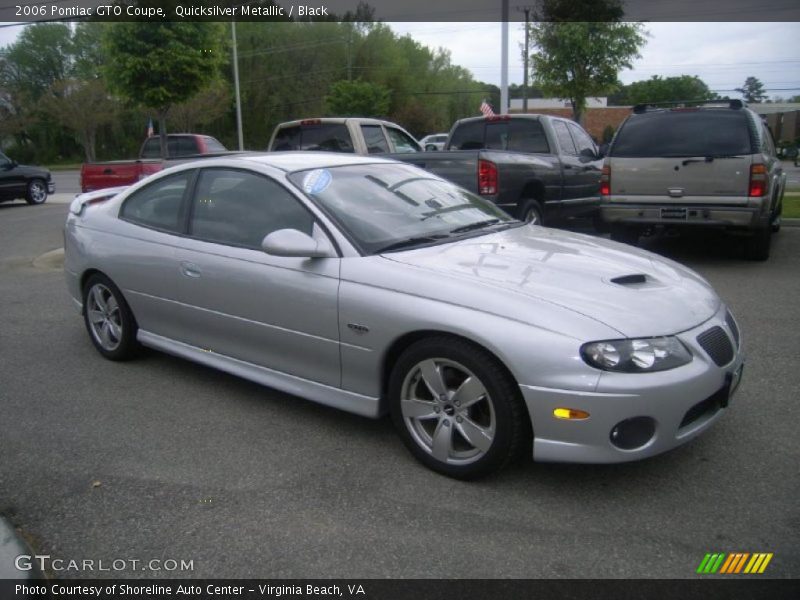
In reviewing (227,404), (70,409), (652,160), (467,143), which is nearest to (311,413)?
(227,404)

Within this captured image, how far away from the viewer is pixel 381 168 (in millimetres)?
4672

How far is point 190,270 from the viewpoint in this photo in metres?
4.44

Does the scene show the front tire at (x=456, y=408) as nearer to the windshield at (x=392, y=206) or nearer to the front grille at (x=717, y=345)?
the windshield at (x=392, y=206)

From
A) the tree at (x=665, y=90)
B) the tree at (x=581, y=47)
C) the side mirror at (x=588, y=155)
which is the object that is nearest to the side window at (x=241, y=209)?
the side mirror at (x=588, y=155)

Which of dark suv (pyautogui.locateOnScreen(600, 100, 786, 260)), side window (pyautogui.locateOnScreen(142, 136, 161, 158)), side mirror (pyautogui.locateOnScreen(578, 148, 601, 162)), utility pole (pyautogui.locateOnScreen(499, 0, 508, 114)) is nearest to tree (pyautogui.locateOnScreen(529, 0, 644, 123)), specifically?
utility pole (pyautogui.locateOnScreen(499, 0, 508, 114))

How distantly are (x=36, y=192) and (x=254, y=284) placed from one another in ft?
60.1

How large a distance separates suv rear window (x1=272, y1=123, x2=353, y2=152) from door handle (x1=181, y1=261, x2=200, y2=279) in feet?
20.7

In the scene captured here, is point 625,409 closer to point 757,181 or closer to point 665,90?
point 757,181

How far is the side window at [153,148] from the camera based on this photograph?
62.1 feet

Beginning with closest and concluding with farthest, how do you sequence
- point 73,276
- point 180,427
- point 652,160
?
point 180,427 → point 73,276 → point 652,160

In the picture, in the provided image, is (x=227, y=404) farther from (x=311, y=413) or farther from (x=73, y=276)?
(x=73, y=276)

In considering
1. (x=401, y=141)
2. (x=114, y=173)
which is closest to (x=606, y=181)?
(x=401, y=141)

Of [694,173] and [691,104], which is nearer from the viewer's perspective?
[694,173]
